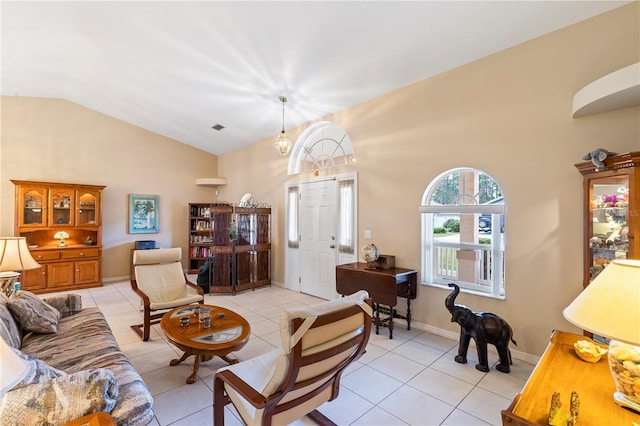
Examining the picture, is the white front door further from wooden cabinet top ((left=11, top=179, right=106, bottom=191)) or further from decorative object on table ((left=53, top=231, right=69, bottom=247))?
decorative object on table ((left=53, top=231, right=69, bottom=247))

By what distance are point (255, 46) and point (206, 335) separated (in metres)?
3.13

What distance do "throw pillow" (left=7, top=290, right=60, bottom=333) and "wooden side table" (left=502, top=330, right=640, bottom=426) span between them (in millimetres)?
3233

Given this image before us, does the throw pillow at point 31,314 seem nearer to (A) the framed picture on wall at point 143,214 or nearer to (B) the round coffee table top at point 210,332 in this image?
(B) the round coffee table top at point 210,332

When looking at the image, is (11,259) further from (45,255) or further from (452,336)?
(452,336)

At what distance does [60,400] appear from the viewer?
4.04ft

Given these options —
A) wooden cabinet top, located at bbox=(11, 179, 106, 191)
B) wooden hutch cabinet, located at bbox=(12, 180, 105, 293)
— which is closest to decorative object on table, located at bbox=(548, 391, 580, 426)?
wooden hutch cabinet, located at bbox=(12, 180, 105, 293)

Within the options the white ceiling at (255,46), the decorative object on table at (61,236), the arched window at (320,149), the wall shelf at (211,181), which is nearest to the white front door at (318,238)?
the arched window at (320,149)

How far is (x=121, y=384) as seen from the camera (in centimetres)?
159

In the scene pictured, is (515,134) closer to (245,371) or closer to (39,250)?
(245,371)

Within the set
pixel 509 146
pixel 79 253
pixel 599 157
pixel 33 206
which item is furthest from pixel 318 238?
pixel 33 206

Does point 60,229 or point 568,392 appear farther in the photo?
point 60,229

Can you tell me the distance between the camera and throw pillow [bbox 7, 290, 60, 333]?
2.28 meters

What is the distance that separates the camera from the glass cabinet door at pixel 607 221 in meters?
2.17

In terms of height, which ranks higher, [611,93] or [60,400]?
[611,93]
